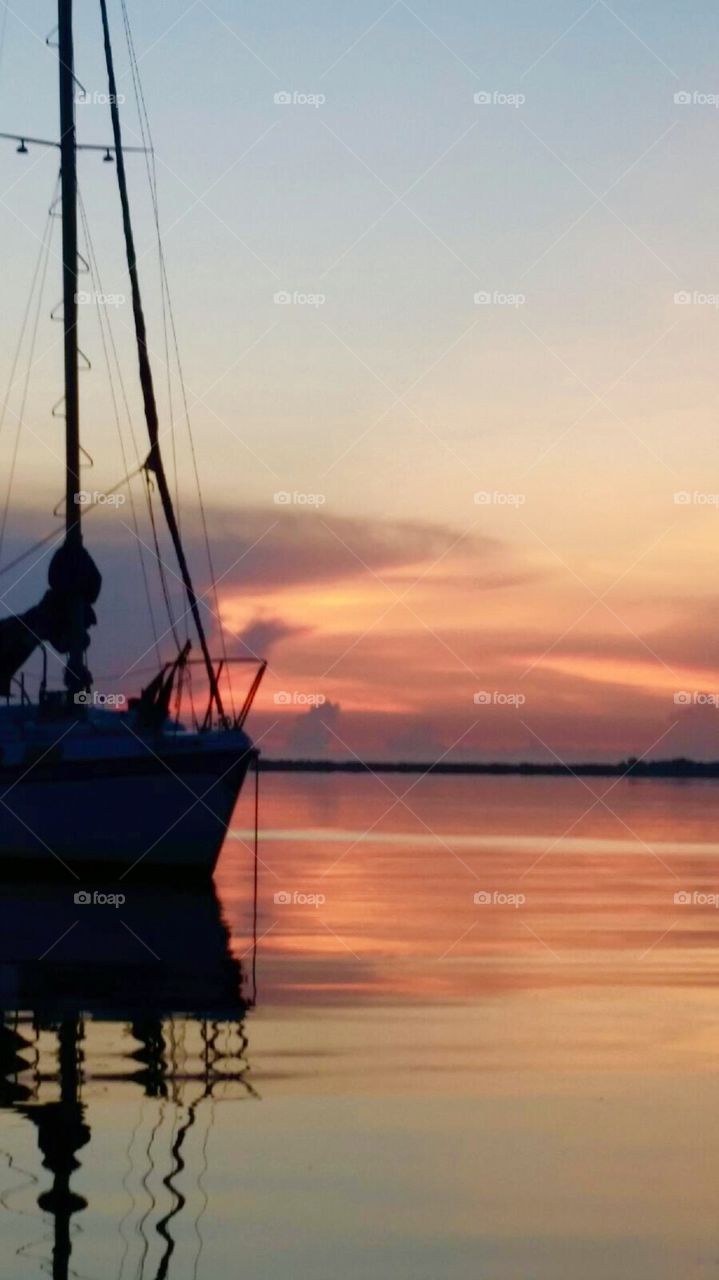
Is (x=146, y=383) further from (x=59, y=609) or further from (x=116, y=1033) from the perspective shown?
(x=116, y=1033)

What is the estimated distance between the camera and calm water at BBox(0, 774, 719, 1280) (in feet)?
30.5

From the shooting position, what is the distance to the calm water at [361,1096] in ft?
30.5

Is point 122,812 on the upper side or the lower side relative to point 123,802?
lower

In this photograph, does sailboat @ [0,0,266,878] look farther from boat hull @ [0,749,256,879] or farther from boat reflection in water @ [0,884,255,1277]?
boat reflection in water @ [0,884,255,1277]

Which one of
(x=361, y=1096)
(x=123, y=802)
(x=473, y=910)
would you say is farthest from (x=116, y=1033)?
(x=123, y=802)

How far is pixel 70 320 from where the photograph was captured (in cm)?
3891

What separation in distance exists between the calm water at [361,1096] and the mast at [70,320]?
29.1 ft

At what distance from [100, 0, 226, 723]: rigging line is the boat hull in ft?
6.61

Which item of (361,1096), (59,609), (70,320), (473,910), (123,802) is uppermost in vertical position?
(70,320)

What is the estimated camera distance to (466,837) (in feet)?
198

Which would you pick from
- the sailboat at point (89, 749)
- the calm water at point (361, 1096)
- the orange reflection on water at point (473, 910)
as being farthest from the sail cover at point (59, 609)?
the calm water at point (361, 1096)

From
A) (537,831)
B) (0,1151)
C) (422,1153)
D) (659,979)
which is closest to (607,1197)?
(422,1153)

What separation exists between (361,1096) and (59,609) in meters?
25.8

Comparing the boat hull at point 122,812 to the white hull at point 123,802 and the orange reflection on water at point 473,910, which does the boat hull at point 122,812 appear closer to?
→ the white hull at point 123,802
